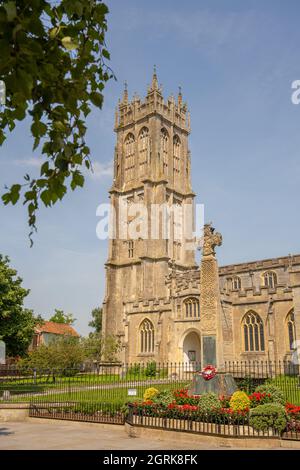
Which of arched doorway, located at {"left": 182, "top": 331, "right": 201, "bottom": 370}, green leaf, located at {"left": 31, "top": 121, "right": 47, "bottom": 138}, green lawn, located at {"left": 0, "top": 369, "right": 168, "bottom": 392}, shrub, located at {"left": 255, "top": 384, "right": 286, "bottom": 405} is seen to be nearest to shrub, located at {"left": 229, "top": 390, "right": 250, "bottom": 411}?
shrub, located at {"left": 255, "top": 384, "right": 286, "bottom": 405}

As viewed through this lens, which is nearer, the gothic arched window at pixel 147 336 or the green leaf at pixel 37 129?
the green leaf at pixel 37 129

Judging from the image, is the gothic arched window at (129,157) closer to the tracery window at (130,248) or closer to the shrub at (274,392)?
the tracery window at (130,248)

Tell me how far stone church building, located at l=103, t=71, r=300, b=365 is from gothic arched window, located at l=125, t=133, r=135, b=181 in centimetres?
13

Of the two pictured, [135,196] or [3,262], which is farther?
[135,196]

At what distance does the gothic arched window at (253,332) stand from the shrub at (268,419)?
2466cm

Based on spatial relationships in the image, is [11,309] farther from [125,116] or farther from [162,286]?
[125,116]

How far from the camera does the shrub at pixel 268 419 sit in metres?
10.7

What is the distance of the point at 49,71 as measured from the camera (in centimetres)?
362

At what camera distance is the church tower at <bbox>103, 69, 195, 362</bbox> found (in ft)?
165

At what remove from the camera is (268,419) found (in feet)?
35.2

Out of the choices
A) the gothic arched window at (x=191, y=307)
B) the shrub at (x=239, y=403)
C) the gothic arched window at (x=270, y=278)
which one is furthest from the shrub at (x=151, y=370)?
the shrub at (x=239, y=403)

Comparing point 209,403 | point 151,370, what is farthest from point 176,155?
point 209,403
